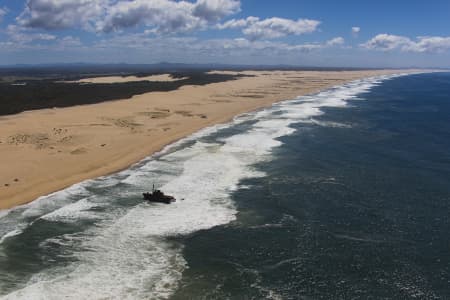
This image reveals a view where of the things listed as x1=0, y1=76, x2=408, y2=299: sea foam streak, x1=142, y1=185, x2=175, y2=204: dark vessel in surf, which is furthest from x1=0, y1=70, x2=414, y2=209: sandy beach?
x1=142, y1=185, x2=175, y2=204: dark vessel in surf

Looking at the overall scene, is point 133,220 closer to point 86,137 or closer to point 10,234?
point 10,234

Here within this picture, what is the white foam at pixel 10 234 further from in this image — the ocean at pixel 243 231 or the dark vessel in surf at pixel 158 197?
the dark vessel in surf at pixel 158 197

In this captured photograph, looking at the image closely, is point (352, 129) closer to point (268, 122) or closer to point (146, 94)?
point (268, 122)

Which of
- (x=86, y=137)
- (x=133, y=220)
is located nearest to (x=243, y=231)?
(x=133, y=220)

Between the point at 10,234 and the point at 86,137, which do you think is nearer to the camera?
the point at 10,234

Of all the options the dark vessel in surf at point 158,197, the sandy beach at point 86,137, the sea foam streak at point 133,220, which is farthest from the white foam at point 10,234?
the dark vessel in surf at point 158,197

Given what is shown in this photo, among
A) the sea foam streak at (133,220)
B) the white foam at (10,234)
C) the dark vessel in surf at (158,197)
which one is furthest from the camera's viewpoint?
the dark vessel in surf at (158,197)
